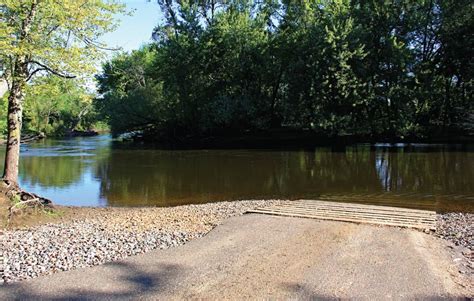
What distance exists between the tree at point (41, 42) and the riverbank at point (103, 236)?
2640 mm

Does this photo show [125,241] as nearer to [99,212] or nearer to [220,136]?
[99,212]

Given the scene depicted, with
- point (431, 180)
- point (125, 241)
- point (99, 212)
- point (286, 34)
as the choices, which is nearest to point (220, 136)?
point (286, 34)

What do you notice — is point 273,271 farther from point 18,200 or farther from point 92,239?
point 18,200

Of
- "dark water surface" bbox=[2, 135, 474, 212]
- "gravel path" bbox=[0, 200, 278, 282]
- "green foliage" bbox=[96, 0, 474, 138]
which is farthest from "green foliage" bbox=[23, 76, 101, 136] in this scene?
"gravel path" bbox=[0, 200, 278, 282]

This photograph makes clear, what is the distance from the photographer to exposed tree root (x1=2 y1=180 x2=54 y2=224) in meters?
10.1

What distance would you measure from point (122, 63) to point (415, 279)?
56380 millimetres

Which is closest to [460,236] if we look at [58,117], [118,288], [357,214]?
[357,214]

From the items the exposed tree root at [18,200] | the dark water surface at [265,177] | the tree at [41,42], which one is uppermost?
the tree at [41,42]

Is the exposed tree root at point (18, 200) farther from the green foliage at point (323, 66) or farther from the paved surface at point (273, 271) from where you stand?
the green foliage at point (323, 66)

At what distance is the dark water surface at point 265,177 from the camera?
16.5 metres

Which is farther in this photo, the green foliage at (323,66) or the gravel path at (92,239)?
the green foliage at (323,66)

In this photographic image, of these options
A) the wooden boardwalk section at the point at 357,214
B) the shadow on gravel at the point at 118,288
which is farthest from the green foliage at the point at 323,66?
the shadow on gravel at the point at 118,288

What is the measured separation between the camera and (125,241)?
8180 millimetres

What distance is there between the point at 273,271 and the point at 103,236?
3.57 meters
